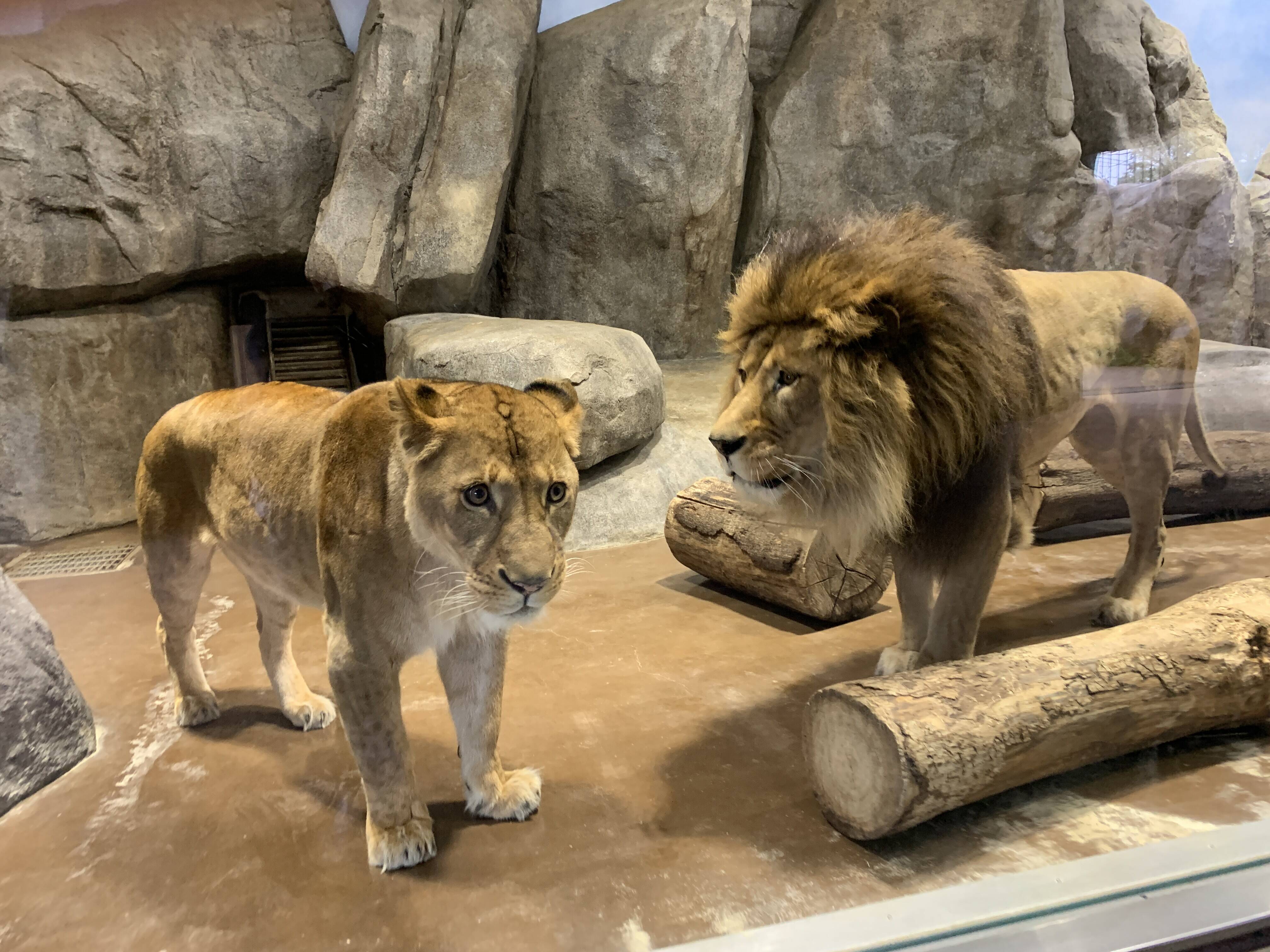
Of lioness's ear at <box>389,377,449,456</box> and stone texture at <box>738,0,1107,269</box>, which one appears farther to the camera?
stone texture at <box>738,0,1107,269</box>

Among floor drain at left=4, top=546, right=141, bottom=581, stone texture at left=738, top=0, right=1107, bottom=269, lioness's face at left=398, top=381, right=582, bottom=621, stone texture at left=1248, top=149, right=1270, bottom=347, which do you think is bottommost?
floor drain at left=4, top=546, right=141, bottom=581

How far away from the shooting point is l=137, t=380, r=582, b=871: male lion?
155 cm

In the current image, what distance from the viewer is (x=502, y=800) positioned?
1.92 meters

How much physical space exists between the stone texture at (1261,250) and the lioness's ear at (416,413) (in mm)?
2292

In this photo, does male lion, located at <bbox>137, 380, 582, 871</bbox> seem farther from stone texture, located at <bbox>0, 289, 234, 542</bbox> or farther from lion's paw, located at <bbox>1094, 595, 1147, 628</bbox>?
lion's paw, located at <bbox>1094, 595, 1147, 628</bbox>

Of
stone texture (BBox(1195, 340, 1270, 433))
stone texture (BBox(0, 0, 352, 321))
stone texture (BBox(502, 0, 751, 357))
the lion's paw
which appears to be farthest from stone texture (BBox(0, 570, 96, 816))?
stone texture (BBox(1195, 340, 1270, 433))

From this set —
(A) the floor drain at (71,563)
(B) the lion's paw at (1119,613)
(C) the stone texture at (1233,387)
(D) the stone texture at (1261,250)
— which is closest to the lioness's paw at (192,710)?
(A) the floor drain at (71,563)

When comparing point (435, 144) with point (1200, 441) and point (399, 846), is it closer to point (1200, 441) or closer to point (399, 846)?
point (399, 846)

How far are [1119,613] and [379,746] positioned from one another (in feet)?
7.53

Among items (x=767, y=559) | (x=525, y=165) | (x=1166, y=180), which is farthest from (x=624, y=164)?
(x=1166, y=180)

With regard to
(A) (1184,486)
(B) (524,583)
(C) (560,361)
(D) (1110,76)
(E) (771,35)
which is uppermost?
(E) (771,35)

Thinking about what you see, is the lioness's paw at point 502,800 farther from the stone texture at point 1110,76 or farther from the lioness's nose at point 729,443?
the stone texture at point 1110,76

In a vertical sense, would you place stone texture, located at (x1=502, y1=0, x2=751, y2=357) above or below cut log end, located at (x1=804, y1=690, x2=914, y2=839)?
above

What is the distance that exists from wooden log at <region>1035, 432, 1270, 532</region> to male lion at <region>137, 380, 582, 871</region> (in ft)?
7.42
